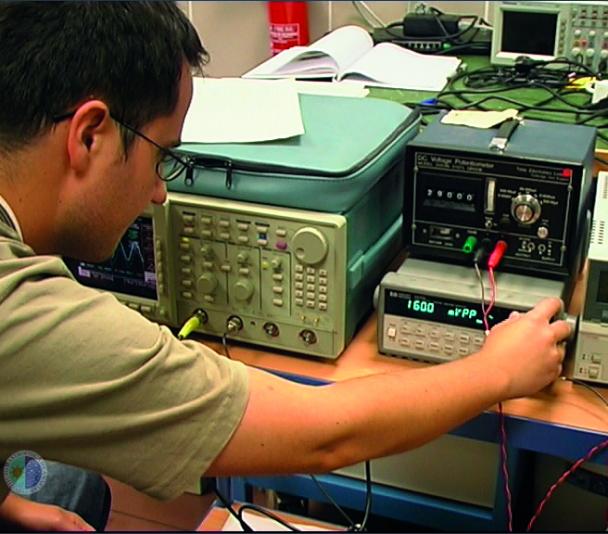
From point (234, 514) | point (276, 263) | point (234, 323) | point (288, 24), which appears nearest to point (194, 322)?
point (234, 323)

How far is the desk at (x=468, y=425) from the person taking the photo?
1082 mm

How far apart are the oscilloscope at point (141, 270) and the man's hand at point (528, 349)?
0.48m

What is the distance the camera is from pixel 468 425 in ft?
3.65

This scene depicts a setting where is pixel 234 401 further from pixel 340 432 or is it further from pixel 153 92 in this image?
pixel 153 92

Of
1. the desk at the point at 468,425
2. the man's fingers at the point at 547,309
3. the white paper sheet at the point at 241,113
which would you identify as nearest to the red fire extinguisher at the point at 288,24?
the white paper sheet at the point at 241,113

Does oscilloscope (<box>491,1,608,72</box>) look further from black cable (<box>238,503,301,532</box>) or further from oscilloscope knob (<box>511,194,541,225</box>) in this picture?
black cable (<box>238,503,301,532</box>)

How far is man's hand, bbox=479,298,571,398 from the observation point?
1055 mm

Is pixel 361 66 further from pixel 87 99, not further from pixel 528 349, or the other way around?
pixel 87 99

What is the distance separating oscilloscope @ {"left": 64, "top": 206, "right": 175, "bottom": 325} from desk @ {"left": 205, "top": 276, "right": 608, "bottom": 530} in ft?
0.36

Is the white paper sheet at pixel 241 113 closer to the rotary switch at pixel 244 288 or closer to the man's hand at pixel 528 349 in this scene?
the rotary switch at pixel 244 288

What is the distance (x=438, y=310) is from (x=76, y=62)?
0.57 metres

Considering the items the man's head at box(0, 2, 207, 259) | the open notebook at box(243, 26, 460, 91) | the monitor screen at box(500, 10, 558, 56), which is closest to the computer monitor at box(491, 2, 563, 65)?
the monitor screen at box(500, 10, 558, 56)

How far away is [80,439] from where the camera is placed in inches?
32.3

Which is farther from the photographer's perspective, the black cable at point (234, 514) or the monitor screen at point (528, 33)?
the monitor screen at point (528, 33)
